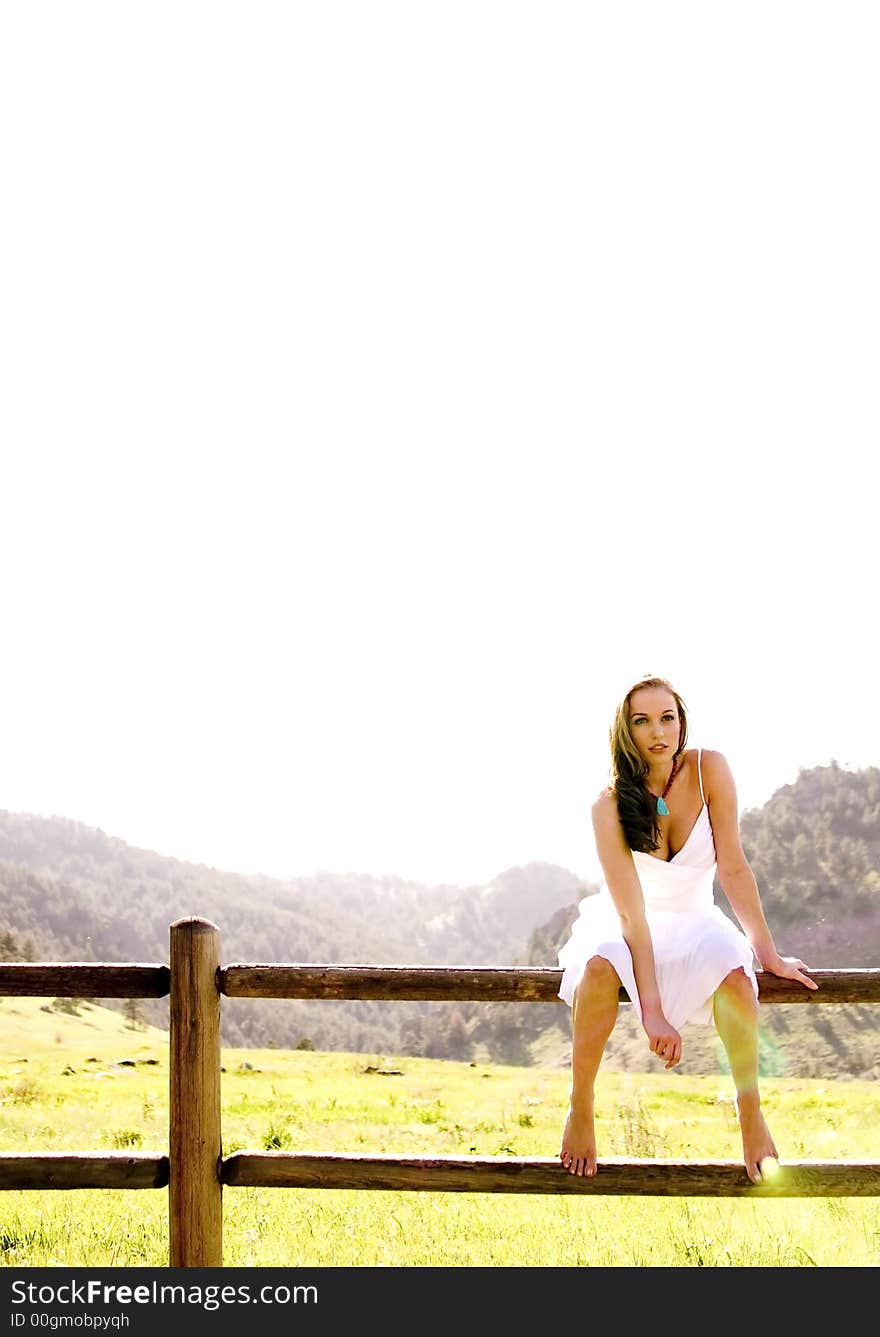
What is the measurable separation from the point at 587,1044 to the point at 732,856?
1031 mm

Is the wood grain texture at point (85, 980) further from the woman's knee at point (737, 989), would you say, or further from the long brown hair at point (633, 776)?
the woman's knee at point (737, 989)

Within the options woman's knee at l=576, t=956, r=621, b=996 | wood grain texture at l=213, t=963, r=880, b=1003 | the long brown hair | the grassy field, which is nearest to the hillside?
the grassy field

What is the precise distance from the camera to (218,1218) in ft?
15.5

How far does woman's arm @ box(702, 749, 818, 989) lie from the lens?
4688 millimetres

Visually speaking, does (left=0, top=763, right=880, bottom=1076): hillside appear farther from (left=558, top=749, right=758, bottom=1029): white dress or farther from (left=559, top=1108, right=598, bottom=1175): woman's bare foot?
(left=559, top=1108, right=598, bottom=1175): woman's bare foot

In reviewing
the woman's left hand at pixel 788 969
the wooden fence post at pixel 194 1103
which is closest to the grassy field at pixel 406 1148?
the wooden fence post at pixel 194 1103

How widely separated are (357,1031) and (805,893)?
33.8m

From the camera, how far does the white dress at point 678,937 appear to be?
4.39 metres

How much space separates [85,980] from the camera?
475 centimetres

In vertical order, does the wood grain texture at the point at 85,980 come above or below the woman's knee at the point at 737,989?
above

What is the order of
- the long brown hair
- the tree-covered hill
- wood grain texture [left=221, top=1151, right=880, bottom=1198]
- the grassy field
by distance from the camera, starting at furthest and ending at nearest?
the tree-covered hill < the grassy field < the long brown hair < wood grain texture [left=221, top=1151, right=880, bottom=1198]

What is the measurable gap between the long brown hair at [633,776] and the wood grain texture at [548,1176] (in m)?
1.22

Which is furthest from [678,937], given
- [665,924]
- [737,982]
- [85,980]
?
[85,980]
